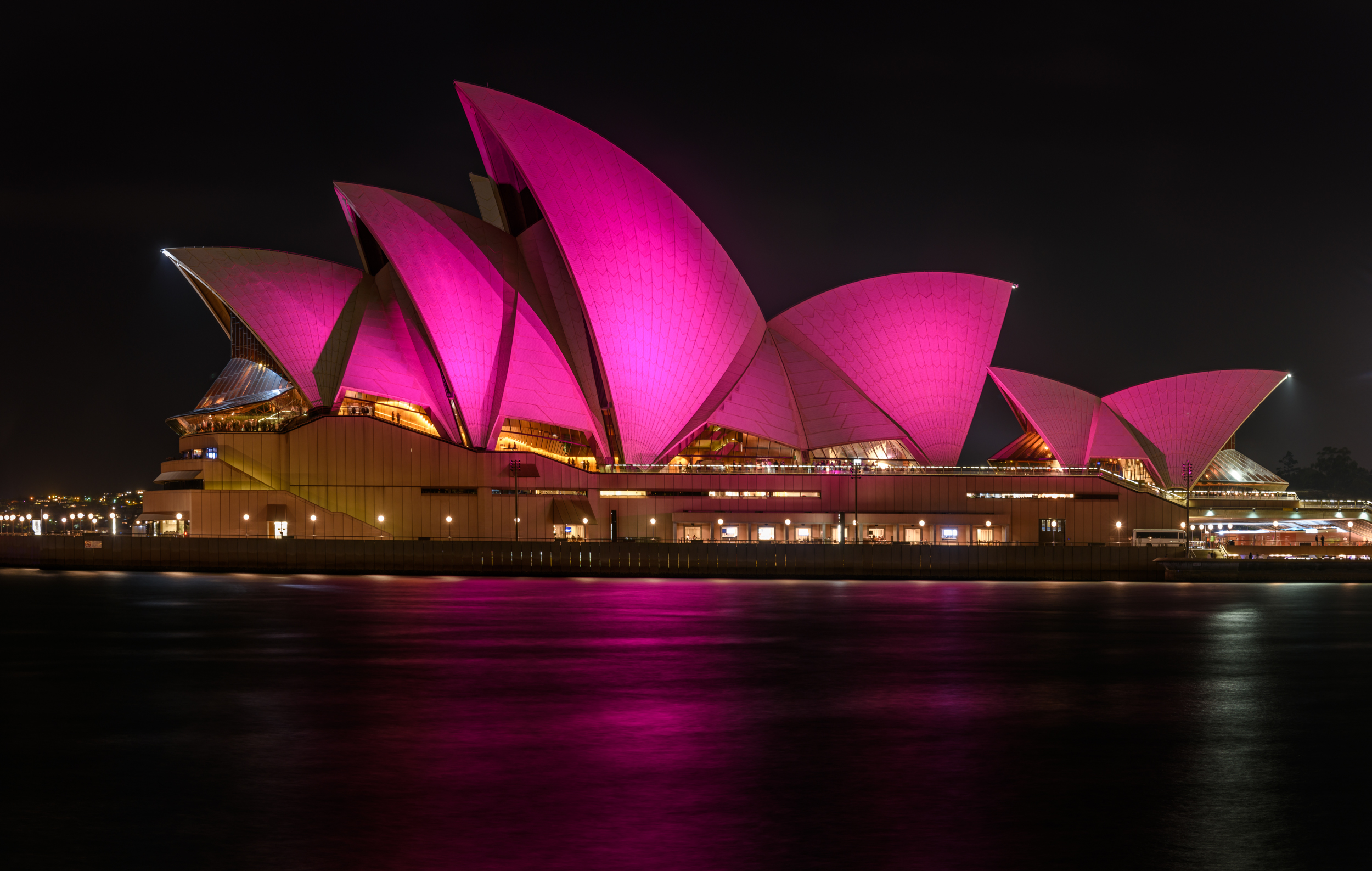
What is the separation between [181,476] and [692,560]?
26340 millimetres

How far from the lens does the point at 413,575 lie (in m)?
50.8

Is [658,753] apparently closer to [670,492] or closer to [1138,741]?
[1138,741]

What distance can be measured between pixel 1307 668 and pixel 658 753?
1566 cm

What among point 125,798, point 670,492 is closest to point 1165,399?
point 670,492

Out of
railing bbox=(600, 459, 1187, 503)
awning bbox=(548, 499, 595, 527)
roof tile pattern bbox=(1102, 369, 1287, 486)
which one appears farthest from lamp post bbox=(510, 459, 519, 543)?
roof tile pattern bbox=(1102, 369, 1287, 486)

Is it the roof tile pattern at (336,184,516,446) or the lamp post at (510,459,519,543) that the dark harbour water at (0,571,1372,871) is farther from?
the roof tile pattern at (336,184,516,446)

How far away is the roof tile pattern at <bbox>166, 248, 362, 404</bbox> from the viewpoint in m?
54.0

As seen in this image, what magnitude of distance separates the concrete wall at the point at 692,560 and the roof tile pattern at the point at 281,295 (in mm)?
8200

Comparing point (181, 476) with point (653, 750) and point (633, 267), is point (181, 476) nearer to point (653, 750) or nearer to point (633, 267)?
point (633, 267)

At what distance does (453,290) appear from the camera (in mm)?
53094

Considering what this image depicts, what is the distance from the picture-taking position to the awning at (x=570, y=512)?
5434 centimetres

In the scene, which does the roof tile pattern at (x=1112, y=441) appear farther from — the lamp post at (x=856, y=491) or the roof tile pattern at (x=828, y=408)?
the lamp post at (x=856, y=491)

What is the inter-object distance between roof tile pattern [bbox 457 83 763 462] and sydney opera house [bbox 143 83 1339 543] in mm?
111

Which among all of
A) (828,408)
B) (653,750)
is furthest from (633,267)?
(653,750)
